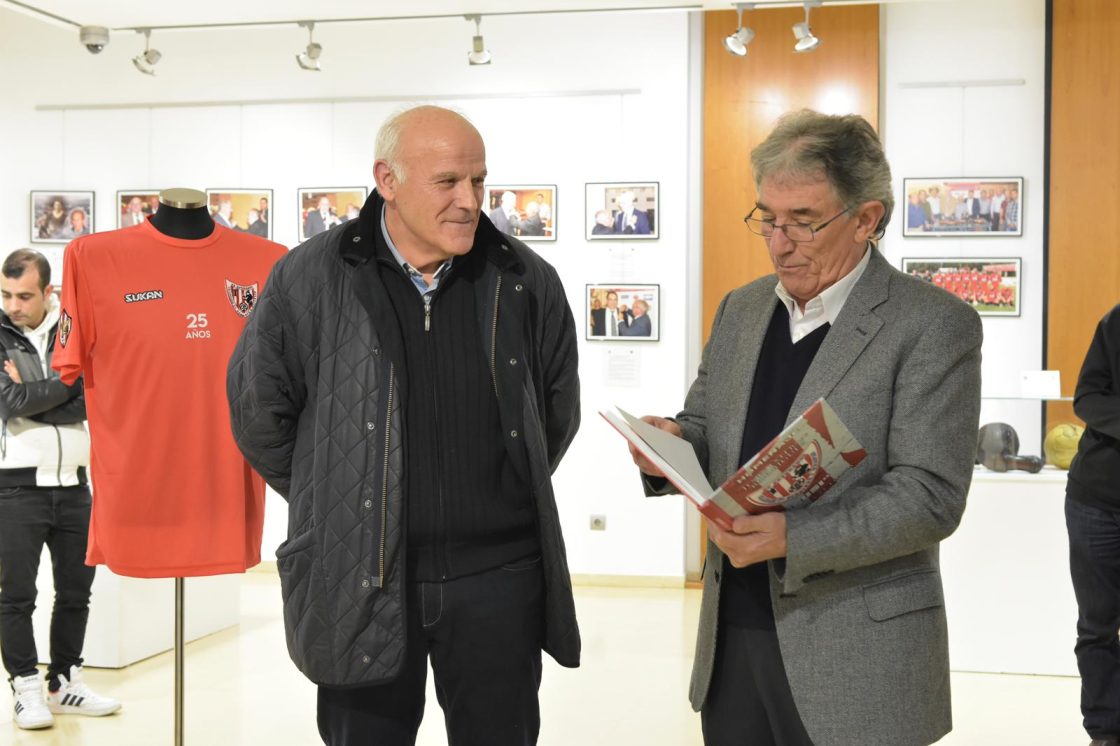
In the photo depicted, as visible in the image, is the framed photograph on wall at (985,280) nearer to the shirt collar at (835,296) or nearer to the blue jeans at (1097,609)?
the blue jeans at (1097,609)

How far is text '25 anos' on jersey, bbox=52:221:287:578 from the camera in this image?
330 cm

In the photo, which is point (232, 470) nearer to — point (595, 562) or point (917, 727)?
point (917, 727)

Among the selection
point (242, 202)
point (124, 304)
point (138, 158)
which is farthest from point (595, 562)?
point (124, 304)

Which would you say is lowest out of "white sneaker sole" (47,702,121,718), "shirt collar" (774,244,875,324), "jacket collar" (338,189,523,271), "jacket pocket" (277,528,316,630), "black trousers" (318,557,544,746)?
"white sneaker sole" (47,702,121,718)

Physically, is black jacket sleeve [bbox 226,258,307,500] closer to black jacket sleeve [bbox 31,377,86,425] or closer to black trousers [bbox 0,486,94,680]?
black jacket sleeve [bbox 31,377,86,425]

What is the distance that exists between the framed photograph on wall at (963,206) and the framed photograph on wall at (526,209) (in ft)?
7.65

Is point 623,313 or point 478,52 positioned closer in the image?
point 478,52

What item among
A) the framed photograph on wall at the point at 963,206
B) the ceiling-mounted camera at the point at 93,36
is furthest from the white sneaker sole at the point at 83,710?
the framed photograph on wall at the point at 963,206

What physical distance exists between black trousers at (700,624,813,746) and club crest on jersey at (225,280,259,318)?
72.0 inches

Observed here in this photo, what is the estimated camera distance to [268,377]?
2.44 metres

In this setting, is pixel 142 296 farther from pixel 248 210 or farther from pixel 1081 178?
pixel 1081 178

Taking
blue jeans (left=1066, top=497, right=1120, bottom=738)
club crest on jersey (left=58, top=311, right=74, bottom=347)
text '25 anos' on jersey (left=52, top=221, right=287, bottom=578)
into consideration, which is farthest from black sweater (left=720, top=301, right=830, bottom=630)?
blue jeans (left=1066, top=497, right=1120, bottom=738)

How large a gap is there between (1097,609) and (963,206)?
388 centimetres

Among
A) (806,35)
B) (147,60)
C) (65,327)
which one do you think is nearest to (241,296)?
(65,327)
